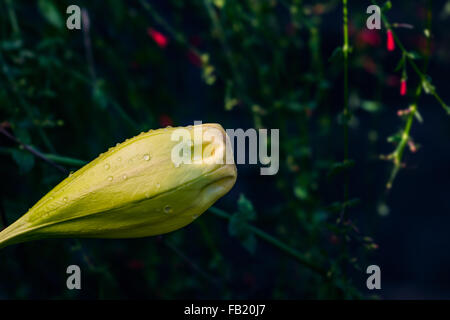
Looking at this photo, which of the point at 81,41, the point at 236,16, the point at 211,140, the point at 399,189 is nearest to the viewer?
the point at 211,140

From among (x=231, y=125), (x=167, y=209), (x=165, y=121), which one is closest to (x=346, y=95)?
(x=167, y=209)

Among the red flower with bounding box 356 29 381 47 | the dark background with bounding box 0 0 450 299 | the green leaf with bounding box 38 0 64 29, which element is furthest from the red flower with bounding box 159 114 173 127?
the red flower with bounding box 356 29 381 47

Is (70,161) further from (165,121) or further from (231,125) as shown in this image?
(231,125)

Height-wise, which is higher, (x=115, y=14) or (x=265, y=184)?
(x=115, y=14)

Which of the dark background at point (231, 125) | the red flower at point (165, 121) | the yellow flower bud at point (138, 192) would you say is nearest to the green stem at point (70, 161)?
the dark background at point (231, 125)

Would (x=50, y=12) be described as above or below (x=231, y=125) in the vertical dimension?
above

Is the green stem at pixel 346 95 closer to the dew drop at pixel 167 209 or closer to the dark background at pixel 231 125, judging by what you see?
the dark background at pixel 231 125
